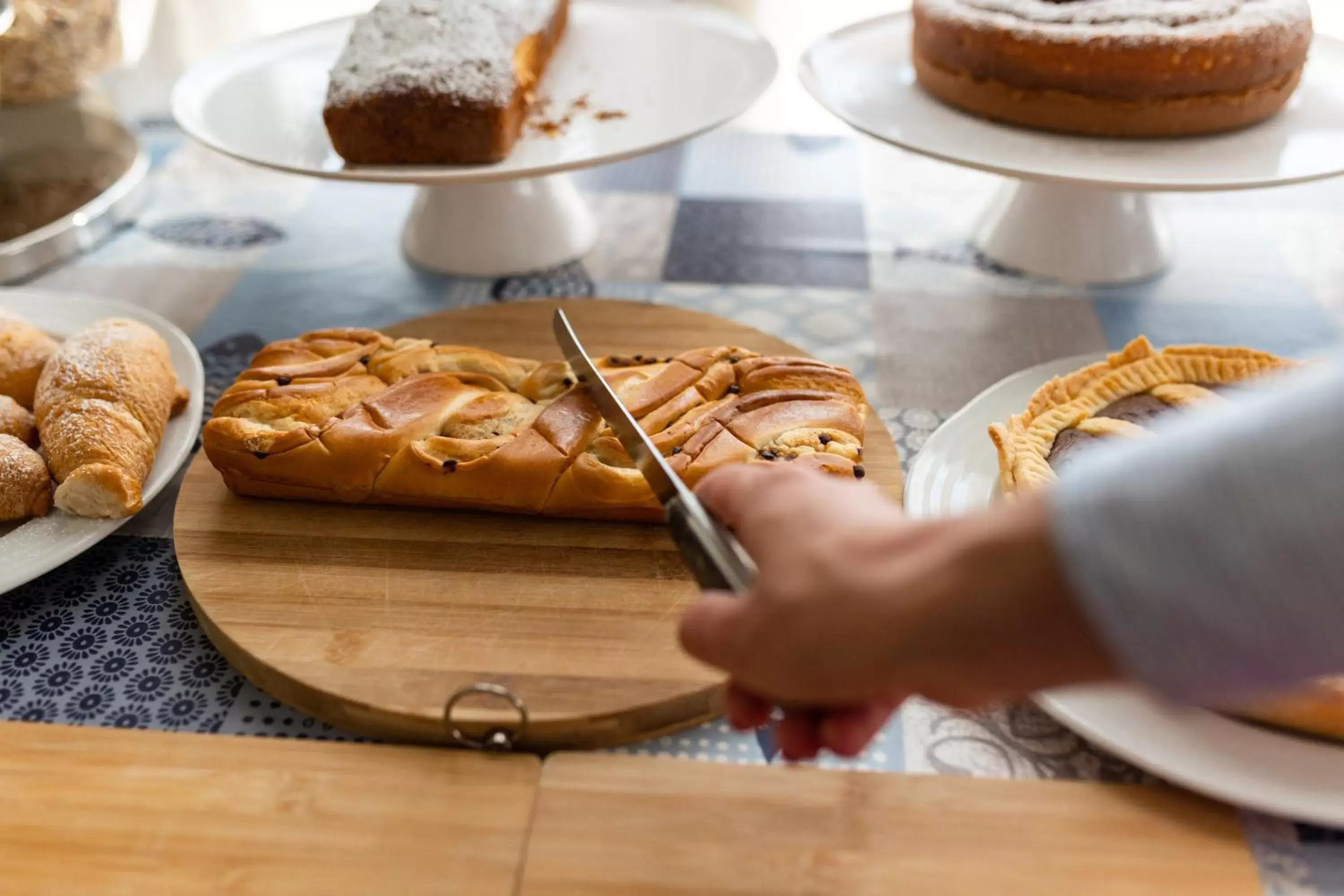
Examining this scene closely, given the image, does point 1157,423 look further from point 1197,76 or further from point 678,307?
point 678,307

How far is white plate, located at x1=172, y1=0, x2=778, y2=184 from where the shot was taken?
1.29 m

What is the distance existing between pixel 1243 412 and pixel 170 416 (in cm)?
111

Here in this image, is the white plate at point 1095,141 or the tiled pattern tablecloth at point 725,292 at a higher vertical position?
the white plate at point 1095,141

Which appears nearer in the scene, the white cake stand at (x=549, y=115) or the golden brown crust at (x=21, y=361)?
the golden brown crust at (x=21, y=361)

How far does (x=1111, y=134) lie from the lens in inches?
52.3

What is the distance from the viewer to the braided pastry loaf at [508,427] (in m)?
1.00

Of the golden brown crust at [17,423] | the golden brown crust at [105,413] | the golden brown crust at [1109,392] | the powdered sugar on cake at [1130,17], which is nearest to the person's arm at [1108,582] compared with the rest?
the golden brown crust at [1109,392]

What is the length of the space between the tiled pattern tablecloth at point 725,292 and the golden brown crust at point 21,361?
0.64 ft

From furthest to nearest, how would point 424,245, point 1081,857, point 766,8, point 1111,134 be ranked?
point 766,8
point 424,245
point 1111,134
point 1081,857

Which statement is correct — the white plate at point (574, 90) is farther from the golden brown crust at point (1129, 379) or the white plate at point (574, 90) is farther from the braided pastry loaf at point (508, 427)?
the golden brown crust at point (1129, 379)

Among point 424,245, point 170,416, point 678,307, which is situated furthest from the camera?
point 424,245

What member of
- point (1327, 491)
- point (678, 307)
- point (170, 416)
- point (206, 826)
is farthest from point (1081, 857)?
point (170, 416)

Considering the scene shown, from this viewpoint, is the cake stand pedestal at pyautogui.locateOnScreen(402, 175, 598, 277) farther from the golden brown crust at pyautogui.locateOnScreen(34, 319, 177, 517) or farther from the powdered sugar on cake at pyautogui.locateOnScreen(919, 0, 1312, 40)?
the powdered sugar on cake at pyautogui.locateOnScreen(919, 0, 1312, 40)

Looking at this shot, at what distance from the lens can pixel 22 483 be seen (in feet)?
3.37
